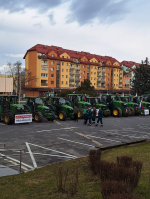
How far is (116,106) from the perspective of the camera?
2756cm

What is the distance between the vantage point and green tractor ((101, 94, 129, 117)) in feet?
88.1

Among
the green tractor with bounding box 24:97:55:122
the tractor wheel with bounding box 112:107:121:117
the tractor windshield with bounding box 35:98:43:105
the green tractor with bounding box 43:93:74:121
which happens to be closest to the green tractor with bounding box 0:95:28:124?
the green tractor with bounding box 24:97:55:122

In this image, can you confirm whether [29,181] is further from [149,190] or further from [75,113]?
[75,113]

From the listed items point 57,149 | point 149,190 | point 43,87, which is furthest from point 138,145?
point 43,87

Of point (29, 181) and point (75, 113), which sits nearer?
point (29, 181)

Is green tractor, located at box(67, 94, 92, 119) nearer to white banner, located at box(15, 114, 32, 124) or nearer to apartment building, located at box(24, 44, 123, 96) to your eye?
white banner, located at box(15, 114, 32, 124)

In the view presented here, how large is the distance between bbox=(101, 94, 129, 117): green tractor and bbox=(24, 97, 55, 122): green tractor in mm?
8891

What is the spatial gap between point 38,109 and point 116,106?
1027 centimetres

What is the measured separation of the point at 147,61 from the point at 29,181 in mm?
47903

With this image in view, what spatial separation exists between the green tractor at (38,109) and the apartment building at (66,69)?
1630 inches

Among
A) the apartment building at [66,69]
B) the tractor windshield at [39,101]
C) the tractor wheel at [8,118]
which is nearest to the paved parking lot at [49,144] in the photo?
the tractor wheel at [8,118]

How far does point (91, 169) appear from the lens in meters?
6.78

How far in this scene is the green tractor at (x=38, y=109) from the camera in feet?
67.0

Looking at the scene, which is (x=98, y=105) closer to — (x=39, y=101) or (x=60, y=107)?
(x=60, y=107)
